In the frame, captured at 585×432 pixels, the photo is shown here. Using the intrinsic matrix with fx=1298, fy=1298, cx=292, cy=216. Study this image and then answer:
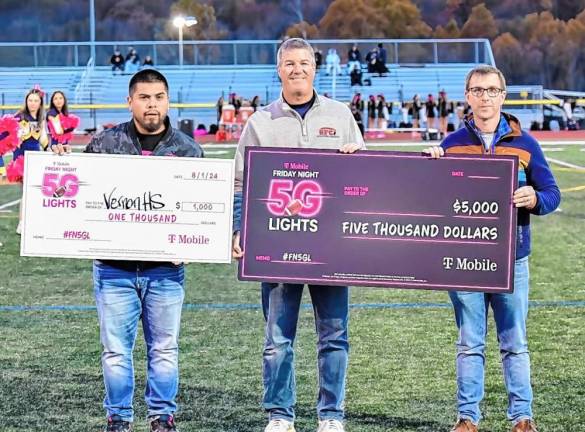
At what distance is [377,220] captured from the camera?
18.8ft

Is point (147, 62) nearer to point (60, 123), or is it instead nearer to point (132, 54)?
point (132, 54)

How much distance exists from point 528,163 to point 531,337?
2.95 m

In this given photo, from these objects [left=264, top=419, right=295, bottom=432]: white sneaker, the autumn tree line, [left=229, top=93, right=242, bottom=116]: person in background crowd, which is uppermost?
the autumn tree line

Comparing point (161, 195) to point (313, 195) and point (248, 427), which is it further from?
point (248, 427)

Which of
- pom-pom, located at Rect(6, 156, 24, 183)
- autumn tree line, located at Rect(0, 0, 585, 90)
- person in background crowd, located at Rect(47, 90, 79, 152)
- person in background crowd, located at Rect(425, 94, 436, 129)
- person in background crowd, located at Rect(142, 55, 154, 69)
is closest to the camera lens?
pom-pom, located at Rect(6, 156, 24, 183)

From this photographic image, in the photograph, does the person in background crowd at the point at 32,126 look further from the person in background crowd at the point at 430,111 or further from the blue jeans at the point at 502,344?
the person in background crowd at the point at 430,111

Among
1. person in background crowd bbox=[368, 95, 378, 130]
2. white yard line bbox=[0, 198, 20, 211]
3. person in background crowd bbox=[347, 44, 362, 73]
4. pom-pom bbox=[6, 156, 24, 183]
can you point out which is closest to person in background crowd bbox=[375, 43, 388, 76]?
person in background crowd bbox=[347, 44, 362, 73]

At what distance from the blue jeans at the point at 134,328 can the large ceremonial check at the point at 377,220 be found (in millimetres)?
388

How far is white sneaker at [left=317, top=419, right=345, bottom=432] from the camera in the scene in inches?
229

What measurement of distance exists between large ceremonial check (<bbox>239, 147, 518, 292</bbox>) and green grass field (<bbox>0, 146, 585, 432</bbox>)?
2.92 ft

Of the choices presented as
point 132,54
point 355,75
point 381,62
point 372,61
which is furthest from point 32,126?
point 132,54

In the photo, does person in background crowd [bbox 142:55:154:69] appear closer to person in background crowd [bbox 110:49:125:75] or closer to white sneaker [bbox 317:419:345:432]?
person in background crowd [bbox 110:49:125:75]

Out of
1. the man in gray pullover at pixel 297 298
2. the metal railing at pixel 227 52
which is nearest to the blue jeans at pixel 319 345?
the man in gray pullover at pixel 297 298

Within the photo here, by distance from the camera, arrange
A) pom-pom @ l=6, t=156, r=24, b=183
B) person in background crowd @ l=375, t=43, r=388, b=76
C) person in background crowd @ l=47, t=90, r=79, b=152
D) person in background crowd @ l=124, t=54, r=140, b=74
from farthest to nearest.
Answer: person in background crowd @ l=124, t=54, r=140, b=74, person in background crowd @ l=375, t=43, r=388, b=76, person in background crowd @ l=47, t=90, r=79, b=152, pom-pom @ l=6, t=156, r=24, b=183
